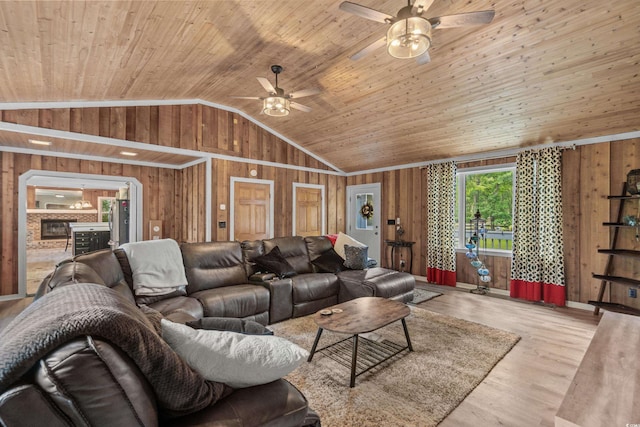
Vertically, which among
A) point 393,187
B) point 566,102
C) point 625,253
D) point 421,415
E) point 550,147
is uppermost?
point 566,102

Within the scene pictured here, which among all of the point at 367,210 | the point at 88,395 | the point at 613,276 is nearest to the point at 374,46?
the point at 88,395

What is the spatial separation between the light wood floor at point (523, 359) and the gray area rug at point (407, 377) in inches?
4.1

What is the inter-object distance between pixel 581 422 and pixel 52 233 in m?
13.8

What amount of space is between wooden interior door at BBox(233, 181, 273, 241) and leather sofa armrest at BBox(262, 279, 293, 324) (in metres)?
2.49

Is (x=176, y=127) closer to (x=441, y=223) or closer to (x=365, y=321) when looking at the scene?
(x=365, y=321)

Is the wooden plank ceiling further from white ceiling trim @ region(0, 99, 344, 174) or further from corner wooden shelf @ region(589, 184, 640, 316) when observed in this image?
corner wooden shelf @ region(589, 184, 640, 316)

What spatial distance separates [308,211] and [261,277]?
3502 mm

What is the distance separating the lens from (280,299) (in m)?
3.59

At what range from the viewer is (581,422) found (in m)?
1.11

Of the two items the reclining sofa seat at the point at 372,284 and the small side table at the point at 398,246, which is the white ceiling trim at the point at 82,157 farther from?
the small side table at the point at 398,246

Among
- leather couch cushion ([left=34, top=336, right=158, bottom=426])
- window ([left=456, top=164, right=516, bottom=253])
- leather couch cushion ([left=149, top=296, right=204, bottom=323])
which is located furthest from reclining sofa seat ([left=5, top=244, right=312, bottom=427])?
window ([left=456, top=164, right=516, bottom=253])

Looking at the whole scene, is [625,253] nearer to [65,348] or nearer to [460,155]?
[460,155]

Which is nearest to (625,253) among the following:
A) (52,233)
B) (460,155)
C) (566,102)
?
(566,102)

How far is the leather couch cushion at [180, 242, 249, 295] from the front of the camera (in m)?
3.33
